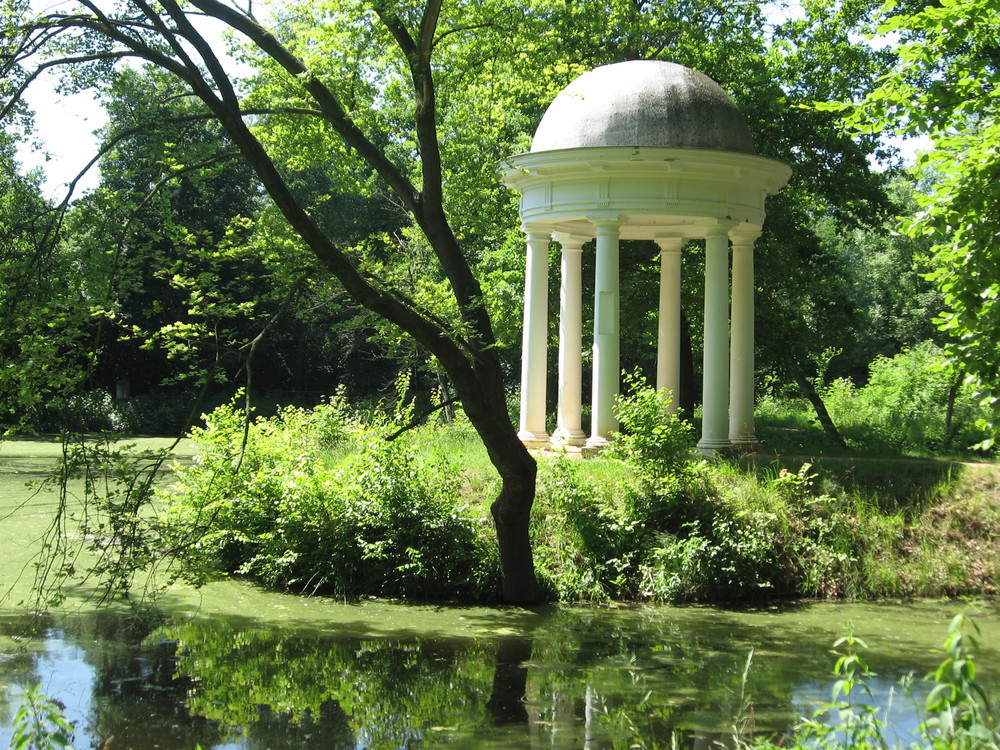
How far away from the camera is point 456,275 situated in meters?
16.0

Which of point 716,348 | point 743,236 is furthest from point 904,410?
point 716,348

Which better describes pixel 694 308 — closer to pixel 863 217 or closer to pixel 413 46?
pixel 863 217

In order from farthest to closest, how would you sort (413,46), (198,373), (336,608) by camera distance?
(336,608) → (413,46) → (198,373)

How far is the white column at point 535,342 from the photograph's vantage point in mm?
22422

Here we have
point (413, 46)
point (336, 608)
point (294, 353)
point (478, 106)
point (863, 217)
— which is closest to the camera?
point (413, 46)

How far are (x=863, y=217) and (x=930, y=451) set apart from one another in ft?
23.4

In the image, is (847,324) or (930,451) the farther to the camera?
(847,324)

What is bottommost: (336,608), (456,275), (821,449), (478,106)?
(336,608)

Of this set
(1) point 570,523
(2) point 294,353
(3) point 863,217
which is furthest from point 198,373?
(2) point 294,353

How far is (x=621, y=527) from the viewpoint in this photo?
18281 mm

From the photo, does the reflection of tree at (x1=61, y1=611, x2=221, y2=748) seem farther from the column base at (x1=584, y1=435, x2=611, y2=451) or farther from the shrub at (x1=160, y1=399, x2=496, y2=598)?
the column base at (x1=584, y1=435, x2=611, y2=451)

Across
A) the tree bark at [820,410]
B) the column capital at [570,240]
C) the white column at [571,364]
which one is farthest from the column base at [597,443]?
the tree bark at [820,410]

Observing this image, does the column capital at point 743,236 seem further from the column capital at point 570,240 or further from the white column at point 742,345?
the column capital at point 570,240

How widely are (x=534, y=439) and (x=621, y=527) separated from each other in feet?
15.1
